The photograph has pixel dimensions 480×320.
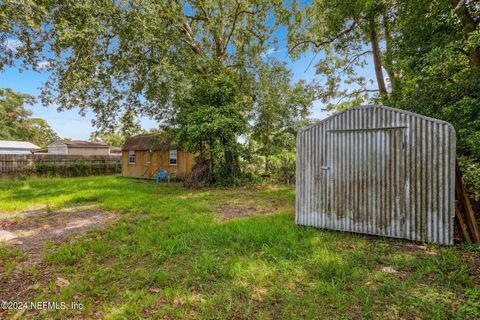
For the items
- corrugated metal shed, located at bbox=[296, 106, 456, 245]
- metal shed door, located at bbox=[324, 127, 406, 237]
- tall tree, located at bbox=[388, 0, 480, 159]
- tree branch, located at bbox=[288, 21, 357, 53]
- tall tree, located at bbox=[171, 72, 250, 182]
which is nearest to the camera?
corrugated metal shed, located at bbox=[296, 106, 456, 245]

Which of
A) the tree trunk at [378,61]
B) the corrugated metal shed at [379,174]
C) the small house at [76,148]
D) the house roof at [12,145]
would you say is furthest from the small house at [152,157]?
the house roof at [12,145]

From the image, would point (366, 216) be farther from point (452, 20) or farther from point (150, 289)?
point (452, 20)

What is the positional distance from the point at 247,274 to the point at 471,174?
17.5ft

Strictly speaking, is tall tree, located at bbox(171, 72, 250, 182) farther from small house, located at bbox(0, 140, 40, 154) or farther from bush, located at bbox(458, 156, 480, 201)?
small house, located at bbox(0, 140, 40, 154)

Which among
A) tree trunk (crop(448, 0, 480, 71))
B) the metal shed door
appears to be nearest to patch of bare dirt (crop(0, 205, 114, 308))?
the metal shed door

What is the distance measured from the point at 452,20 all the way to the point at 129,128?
12.8 metres

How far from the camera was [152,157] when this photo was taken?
15883mm

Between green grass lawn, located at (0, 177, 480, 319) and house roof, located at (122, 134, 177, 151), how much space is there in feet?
29.3

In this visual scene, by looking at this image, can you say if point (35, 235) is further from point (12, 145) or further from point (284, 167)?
point (12, 145)

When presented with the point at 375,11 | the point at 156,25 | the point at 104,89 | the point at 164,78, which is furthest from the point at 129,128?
the point at 375,11

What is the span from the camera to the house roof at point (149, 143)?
13561 millimetres

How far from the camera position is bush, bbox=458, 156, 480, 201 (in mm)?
4938

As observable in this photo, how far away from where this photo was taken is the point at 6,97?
94.3 feet

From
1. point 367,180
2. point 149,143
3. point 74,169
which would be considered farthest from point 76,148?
point 367,180
